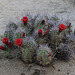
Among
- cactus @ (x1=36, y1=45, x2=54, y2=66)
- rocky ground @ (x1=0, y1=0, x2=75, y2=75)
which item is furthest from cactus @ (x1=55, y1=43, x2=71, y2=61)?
cactus @ (x1=36, y1=45, x2=54, y2=66)

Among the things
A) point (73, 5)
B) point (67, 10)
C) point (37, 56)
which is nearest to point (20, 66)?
point (37, 56)

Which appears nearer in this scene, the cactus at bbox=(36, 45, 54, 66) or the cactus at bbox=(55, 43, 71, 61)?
the cactus at bbox=(36, 45, 54, 66)

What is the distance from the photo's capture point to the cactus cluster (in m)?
3.04

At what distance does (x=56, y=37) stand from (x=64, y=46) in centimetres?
30

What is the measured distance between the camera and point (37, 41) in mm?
3457

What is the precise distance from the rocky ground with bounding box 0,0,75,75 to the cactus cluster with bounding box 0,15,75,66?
0.53 feet

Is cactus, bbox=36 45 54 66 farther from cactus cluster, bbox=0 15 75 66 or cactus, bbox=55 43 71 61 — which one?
cactus, bbox=55 43 71 61

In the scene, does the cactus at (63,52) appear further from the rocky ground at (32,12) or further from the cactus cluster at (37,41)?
the rocky ground at (32,12)

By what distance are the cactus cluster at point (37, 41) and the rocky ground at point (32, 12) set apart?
16cm

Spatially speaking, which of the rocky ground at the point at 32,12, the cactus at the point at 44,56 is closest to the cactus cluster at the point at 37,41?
the cactus at the point at 44,56

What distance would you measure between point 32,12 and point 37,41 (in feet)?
12.2

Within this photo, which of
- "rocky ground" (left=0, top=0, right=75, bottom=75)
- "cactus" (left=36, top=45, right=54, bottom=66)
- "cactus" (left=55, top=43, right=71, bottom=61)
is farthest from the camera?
"cactus" (left=55, top=43, right=71, bottom=61)

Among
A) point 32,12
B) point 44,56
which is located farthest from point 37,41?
point 32,12

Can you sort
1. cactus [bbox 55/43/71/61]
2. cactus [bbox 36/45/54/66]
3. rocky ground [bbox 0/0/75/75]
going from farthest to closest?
cactus [bbox 55/43/71/61], rocky ground [bbox 0/0/75/75], cactus [bbox 36/45/54/66]
